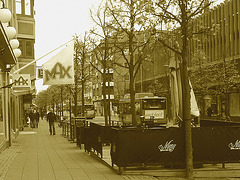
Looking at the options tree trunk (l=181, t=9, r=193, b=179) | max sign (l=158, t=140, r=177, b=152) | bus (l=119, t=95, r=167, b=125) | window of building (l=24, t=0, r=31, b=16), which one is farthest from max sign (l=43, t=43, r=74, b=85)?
bus (l=119, t=95, r=167, b=125)

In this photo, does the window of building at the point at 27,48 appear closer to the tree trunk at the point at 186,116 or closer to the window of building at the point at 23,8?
the window of building at the point at 23,8

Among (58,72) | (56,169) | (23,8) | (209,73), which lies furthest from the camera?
(209,73)

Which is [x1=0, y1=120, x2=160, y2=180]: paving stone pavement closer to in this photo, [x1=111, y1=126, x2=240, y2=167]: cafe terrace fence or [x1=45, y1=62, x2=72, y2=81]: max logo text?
[x1=111, y1=126, x2=240, y2=167]: cafe terrace fence

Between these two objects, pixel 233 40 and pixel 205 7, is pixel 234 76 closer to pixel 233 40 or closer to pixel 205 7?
pixel 233 40

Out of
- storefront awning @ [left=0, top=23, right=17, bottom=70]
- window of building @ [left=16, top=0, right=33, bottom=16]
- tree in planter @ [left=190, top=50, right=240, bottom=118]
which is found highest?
window of building @ [left=16, top=0, right=33, bottom=16]

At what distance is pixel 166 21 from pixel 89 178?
4.28 m

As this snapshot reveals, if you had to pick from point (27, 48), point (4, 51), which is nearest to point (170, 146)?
point (4, 51)

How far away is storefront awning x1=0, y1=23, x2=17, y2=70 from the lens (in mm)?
12441

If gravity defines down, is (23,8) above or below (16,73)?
above

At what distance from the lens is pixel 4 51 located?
15617 millimetres

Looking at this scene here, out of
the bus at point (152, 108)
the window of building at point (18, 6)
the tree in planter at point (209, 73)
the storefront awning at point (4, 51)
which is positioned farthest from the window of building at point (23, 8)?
the tree in planter at point (209, 73)

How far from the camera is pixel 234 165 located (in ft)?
42.5

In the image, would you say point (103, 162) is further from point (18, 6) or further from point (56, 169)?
point (18, 6)

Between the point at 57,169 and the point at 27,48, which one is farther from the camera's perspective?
the point at 27,48
